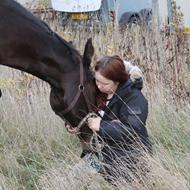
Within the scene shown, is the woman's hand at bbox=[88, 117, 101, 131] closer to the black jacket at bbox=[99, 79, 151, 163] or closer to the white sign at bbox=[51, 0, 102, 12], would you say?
the black jacket at bbox=[99, 79, 151, 163]

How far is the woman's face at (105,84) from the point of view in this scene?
4.25 meters

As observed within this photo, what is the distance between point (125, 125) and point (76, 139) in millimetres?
1347

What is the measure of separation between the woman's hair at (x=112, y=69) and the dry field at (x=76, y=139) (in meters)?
0.64

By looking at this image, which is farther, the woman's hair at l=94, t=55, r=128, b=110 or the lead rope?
the lead rope

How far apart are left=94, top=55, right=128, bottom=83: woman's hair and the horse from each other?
5.7 inches

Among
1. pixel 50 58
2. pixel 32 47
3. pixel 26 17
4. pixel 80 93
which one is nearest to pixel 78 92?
pixel 80 93

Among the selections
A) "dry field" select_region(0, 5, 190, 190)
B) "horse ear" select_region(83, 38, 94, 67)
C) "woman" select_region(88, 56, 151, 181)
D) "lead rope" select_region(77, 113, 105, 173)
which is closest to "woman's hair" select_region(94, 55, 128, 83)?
"woman" select_region(88, 56, 151, 181)

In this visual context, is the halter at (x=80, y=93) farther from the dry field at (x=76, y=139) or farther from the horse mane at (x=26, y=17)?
the dry field at (x=76, y=139)

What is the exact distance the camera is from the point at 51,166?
4.82 metres

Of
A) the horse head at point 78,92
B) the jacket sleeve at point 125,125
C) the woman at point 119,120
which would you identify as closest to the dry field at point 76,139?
the woman at point 119,120

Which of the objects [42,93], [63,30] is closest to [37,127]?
[42,93]

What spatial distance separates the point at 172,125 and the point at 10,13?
196cm

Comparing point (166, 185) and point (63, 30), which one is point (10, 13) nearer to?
point (166, 185)

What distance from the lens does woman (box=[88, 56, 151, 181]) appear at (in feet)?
13.9
